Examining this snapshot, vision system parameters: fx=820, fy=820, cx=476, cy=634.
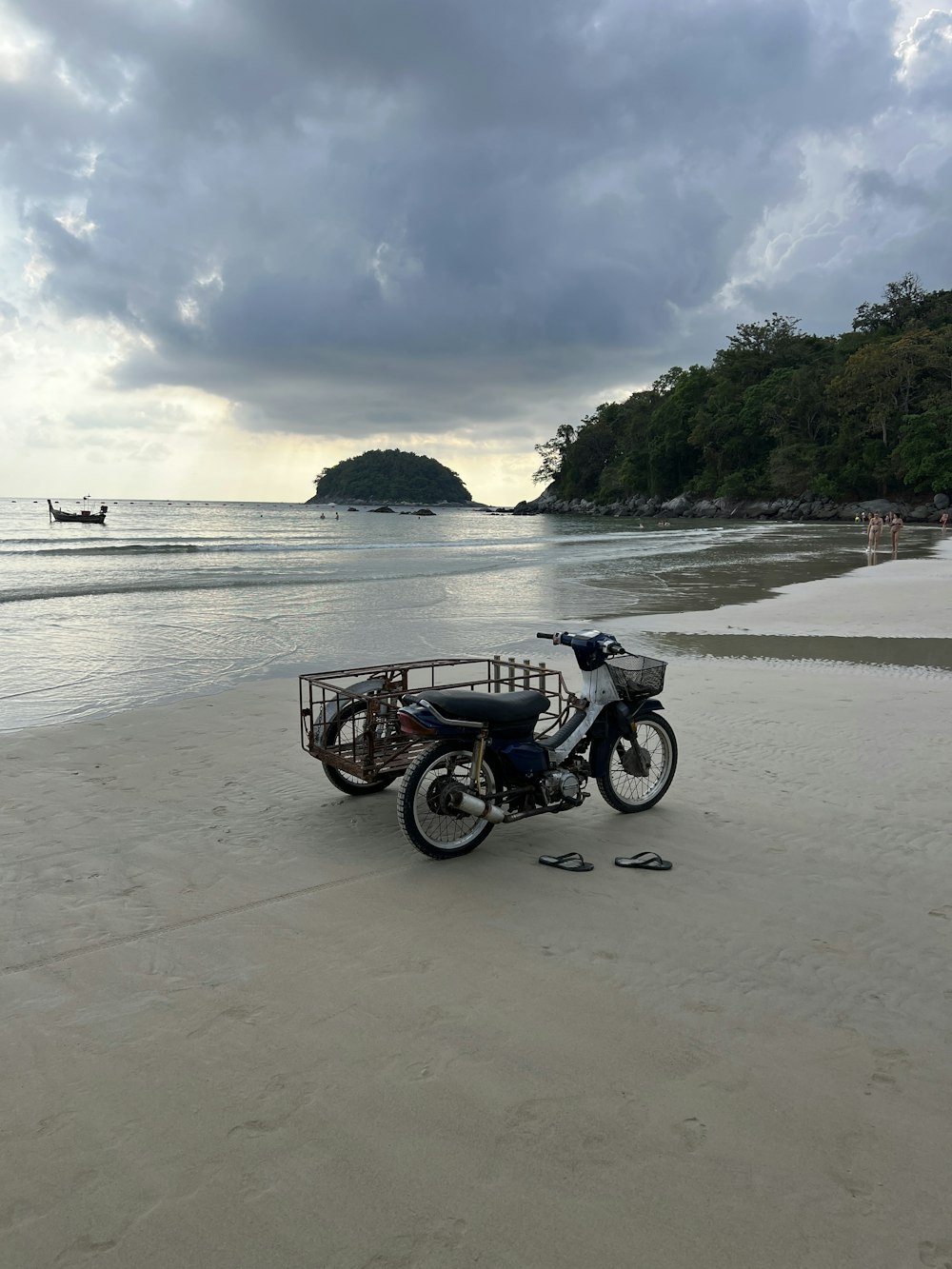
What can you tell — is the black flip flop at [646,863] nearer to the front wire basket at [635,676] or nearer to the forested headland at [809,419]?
the front wire basket at [635,676]

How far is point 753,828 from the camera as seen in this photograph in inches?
195

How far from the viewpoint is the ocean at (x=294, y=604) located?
10195 millimetres

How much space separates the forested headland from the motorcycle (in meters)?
69.7

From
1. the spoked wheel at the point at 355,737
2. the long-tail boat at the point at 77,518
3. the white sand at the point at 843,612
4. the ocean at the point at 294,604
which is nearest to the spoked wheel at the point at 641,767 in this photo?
the spoked wheel at the point at 355,737

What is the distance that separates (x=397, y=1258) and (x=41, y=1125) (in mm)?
1209

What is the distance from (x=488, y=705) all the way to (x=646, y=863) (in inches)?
47.4

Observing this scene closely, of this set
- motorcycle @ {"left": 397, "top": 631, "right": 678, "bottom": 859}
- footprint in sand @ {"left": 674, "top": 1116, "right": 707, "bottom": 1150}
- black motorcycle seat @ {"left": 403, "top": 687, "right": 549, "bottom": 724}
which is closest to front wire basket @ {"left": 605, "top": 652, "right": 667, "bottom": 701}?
motorcycle @ {"left": 397, "top": 631, "right": 678, "bottom": 859}

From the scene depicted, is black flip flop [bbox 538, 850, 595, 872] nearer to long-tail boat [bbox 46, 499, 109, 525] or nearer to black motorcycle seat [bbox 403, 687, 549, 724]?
black motorcycle seat [bbox 403, 687, 549, 724]

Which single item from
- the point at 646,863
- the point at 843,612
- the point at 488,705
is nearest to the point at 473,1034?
the point at 646,863

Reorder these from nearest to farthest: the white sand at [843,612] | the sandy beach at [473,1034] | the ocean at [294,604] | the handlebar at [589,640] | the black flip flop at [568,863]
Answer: the sandy beach at [473,1034], the black flip flop at [568,863], the handlebar at [589,640], the ocean at [294,604], the white sand at [843,612]

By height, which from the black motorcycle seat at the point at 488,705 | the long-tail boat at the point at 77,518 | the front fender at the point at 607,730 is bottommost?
the front fender at the point at 607,730

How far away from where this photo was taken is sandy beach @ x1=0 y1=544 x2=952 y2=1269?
2.17 m

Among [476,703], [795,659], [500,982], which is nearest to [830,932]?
[500,982]

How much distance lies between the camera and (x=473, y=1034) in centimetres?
294
